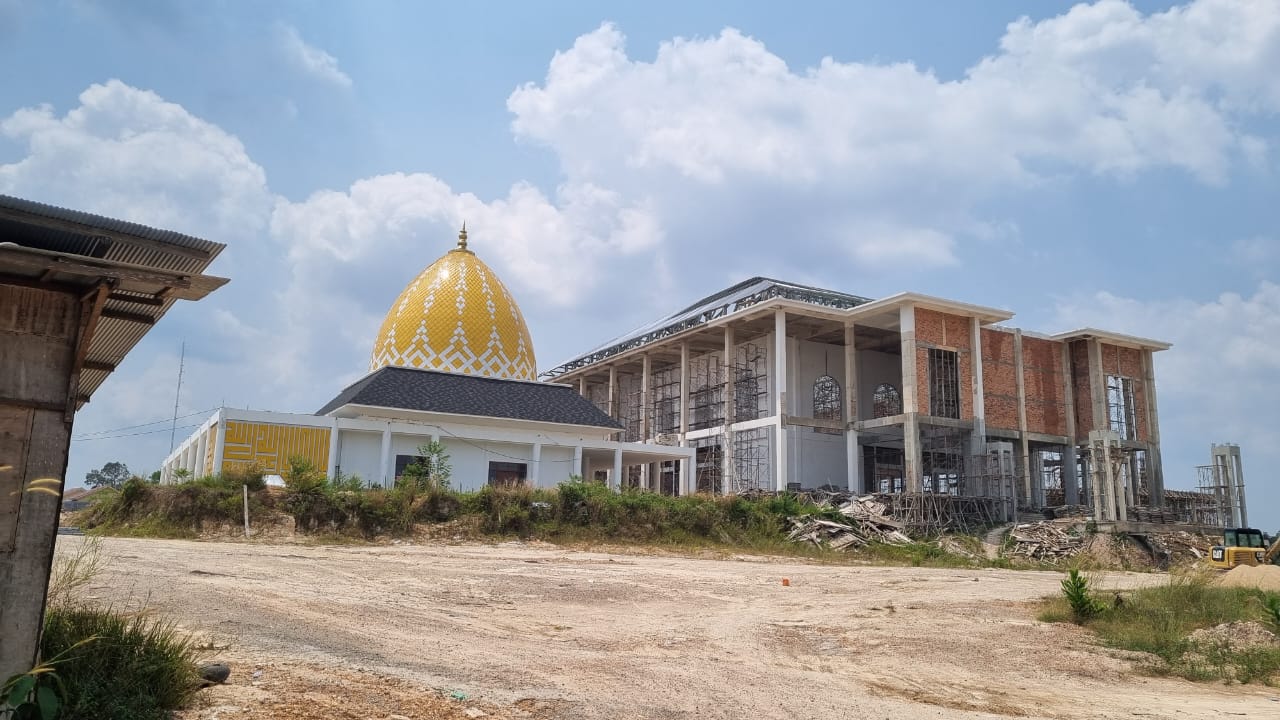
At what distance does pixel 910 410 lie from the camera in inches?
1566

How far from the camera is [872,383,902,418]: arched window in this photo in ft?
162

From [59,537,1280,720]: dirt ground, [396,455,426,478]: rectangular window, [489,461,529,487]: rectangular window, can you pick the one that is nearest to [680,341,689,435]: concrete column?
[489,461,529,487]: rectangular window

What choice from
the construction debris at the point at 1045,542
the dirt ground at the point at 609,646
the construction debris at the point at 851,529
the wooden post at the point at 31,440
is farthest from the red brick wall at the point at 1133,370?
the wooden post at the point at 31,440

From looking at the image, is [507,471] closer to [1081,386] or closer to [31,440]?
[31,440]

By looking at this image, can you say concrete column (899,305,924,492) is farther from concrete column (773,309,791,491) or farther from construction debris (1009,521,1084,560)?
concrete column (773,309,791,491)

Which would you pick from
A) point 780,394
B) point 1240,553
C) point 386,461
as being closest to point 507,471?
point 386,461

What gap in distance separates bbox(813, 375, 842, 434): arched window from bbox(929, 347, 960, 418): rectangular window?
6.69 meters

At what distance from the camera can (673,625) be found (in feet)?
42.9

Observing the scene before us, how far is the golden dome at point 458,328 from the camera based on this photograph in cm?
3838

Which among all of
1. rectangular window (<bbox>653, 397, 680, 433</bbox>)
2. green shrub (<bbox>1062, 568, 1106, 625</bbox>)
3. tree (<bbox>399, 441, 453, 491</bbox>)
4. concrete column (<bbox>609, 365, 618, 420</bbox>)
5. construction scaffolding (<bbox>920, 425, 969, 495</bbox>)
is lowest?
green shrub (<bbox>1062, 568, 1106, 625</bbox>)

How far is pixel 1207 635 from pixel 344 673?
12164mm

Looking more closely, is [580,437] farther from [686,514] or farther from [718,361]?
Result: [718,361]

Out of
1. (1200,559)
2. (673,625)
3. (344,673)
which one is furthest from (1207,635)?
(1200,559)

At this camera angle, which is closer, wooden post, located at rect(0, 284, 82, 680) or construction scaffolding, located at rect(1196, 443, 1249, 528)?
wooden post, located at rect(0, 284, 82, 680)
